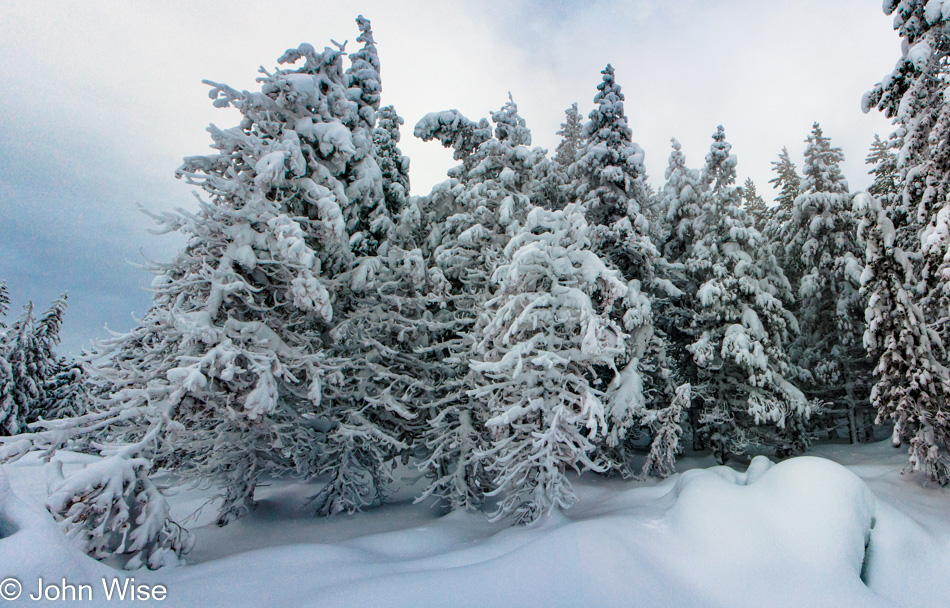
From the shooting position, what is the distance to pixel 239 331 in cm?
945

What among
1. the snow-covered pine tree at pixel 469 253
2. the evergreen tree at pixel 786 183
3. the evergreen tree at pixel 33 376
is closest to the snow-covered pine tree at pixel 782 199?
the evergreen tree at pixel 786 183

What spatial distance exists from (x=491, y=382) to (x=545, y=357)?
312cm

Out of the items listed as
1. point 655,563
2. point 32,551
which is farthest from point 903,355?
point 32,551

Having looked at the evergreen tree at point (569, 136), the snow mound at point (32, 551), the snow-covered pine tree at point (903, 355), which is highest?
the evergreen tree at point (569, 136)

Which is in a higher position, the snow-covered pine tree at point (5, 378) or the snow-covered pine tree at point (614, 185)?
the snow-covered pine tree at point (614, 185)

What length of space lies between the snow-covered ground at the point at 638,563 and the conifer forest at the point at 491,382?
45 mm

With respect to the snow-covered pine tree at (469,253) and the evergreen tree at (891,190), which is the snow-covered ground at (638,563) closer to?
the snow-covered pine tree at (469,253)

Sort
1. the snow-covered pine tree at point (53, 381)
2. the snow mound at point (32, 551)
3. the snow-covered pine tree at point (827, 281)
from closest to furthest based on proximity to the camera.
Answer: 1. the snow mound at point (32, 551)
2. the snow-covered pine tree at point (827, 281)
3. the snow-covered pine tree at point (53, 381)

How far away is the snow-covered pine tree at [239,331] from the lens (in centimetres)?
755

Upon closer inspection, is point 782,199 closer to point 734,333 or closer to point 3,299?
point 734,333

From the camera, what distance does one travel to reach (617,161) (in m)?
16.3

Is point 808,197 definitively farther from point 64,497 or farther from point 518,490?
point 64,497

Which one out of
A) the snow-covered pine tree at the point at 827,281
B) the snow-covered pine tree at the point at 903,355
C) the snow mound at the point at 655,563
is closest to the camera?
the snow mound at the point at 655,563

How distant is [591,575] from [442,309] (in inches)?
413
